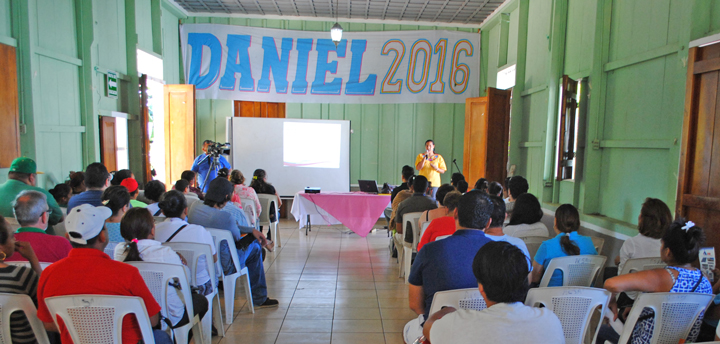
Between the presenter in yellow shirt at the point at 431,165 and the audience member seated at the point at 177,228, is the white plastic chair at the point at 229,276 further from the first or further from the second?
the presenter in yellow shirt at the point at 431,165

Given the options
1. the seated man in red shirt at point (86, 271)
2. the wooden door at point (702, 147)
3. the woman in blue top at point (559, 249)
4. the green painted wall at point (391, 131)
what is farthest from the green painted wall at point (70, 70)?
the wooden door at point (702, 147)

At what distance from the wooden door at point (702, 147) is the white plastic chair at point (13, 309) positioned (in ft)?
13.1

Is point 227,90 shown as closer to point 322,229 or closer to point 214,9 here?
point 214,9

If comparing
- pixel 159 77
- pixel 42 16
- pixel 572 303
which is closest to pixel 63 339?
pixel 572 303

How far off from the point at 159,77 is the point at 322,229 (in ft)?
12.5

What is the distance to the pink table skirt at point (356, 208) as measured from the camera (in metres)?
6.01

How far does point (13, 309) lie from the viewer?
169cm

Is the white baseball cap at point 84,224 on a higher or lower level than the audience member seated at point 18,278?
higher

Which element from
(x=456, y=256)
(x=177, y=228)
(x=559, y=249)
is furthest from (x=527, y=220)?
(x=177, y=228)

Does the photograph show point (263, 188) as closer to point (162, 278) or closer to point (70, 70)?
point (70, 70)

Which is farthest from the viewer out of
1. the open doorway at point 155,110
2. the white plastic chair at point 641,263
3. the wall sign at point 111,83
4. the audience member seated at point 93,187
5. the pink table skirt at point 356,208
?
the open doorway at point 155,110

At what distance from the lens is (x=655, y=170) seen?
3633mm

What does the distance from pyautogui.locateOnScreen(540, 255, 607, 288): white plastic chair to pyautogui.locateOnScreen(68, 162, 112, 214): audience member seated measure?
10.6 ft

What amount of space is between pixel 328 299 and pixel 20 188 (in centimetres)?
263
